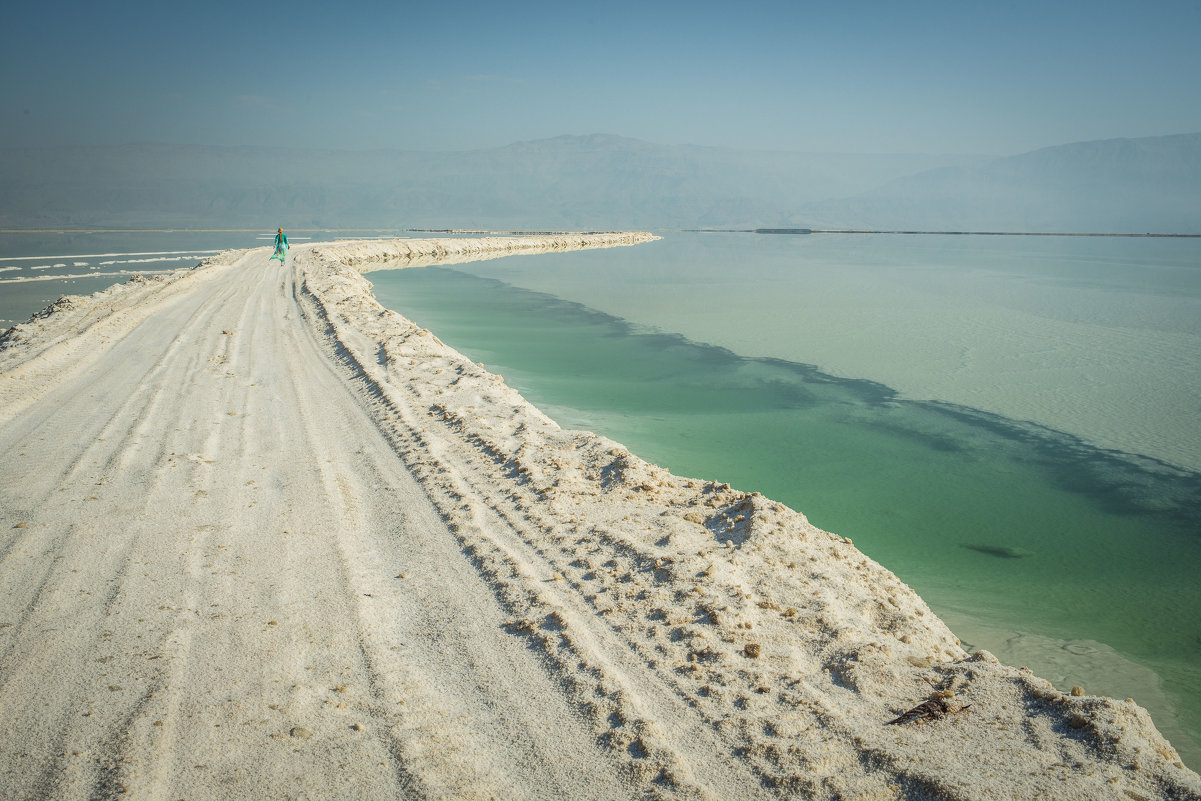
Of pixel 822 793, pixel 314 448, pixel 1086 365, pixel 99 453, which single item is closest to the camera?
pixel 822 793

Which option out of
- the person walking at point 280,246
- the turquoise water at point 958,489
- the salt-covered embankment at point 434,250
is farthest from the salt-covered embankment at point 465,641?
the salt-covered embankment at point 434,250

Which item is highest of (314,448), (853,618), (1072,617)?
(314,448)

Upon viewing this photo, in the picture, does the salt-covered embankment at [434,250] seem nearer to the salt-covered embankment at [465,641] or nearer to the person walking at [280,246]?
the person walking at [280,246]

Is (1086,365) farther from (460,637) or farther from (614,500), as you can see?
(460,637)

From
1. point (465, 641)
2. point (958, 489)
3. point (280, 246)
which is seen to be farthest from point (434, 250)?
point (465, 641)

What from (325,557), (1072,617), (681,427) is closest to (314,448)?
(325,557)

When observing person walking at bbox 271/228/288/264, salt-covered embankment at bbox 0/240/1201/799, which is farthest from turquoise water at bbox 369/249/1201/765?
person walking at bbox 271/228/288/264
